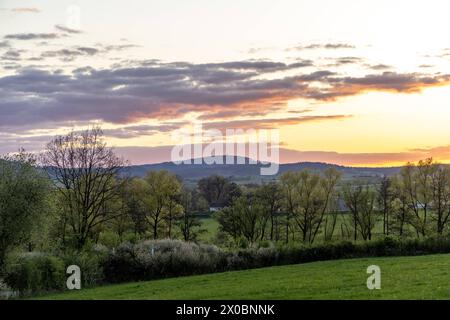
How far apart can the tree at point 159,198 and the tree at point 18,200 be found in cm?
3566

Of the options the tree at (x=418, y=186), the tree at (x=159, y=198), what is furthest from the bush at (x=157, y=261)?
the tree at (x=418, y=186)

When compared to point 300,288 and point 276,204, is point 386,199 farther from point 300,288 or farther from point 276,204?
point 300,288

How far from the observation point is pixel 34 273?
1447 inches

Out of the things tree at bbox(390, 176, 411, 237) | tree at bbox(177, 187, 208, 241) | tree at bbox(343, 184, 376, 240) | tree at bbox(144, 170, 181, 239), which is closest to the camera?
tree at bbox(144, 170, 181, 239)

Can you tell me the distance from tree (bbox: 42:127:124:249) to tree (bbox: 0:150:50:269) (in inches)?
683

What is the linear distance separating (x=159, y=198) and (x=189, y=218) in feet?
23.8

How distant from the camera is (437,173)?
7894 cm

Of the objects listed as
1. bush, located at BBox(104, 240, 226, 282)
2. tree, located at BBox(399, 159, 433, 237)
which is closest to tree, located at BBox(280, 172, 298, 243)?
tree, located at BBox(399, 159, 433, 237)

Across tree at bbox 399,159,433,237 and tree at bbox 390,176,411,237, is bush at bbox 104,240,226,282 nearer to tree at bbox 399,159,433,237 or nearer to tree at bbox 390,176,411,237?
tree at bbox 390,176,411,237

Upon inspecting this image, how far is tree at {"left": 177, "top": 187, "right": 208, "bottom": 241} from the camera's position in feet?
253
